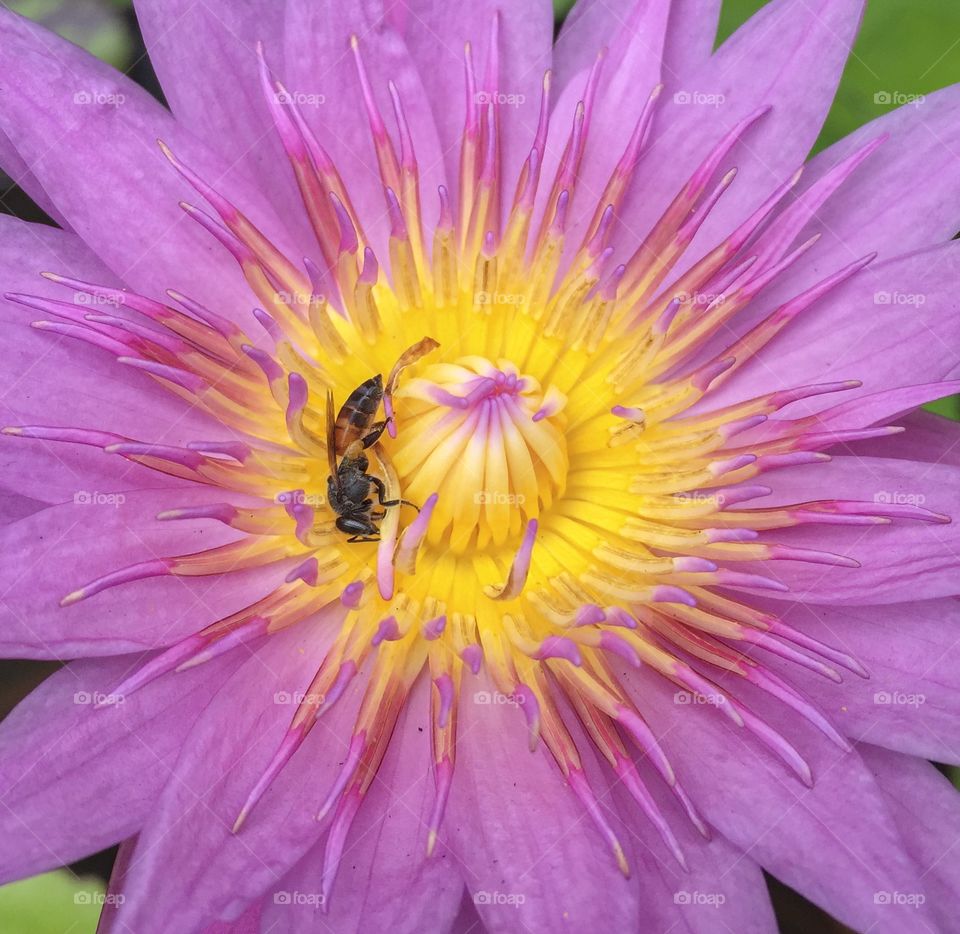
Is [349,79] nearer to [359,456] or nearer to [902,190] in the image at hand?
[359,456]

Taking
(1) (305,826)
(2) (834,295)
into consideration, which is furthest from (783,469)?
(1) (305,826)

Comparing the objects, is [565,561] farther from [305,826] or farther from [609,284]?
[305,826]

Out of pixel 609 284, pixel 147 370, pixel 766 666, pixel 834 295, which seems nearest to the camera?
pixel 147 370

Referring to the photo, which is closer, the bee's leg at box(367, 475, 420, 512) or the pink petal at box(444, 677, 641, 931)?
the pink petal at box(444, 677, 641, 931)

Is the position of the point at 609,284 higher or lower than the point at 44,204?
higher

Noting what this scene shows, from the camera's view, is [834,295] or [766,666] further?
[834,295]

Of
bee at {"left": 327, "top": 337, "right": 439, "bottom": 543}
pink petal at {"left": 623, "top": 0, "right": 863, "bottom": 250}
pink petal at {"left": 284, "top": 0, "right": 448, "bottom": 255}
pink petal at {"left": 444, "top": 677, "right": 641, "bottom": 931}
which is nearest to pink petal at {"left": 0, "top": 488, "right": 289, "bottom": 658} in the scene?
bee at {"left": 327, "top": 337, "right": 439, "bottom": 543}

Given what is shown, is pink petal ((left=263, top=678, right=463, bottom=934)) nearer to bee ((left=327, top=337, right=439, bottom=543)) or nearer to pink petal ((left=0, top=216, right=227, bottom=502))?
bee ((left=327, top=337, right=439, bottom=543))
